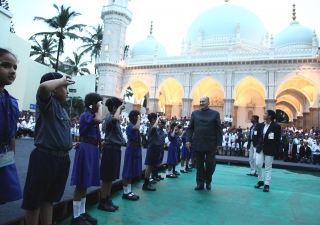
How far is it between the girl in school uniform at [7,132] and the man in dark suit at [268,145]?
196 inches

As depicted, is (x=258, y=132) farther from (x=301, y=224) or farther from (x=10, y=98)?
(x=10, y=98)

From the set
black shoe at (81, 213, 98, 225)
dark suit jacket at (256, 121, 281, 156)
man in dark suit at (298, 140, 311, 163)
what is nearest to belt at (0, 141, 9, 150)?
black shoe at (81, 213, 98, 225)

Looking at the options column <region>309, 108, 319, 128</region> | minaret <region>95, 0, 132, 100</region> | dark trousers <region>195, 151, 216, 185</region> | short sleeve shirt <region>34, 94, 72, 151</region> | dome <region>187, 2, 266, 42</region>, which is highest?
dome <region>187, 2, 266, 42</region>

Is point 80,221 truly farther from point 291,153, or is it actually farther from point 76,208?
point 291,153

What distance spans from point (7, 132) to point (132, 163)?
2523mm

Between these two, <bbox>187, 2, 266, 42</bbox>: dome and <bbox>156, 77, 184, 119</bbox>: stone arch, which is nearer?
<bbox>187, 2, 266, 42</bbox>: dome

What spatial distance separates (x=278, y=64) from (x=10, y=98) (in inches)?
1017

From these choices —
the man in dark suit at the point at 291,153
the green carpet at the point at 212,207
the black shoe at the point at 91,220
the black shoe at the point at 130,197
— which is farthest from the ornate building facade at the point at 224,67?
the black shoe at the point at 91,220

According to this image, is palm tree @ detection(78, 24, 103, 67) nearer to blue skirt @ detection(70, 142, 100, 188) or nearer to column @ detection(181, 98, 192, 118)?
column @ detection(181, 98, 192, 118)

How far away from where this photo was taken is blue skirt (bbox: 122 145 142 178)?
4285 millimetres

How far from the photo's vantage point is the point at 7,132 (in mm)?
2100

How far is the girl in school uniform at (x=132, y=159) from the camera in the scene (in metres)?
4.28

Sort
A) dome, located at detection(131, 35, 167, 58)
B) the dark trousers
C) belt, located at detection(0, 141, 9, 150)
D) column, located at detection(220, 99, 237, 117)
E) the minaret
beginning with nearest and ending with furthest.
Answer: belt, located at detection(0, 141, 9, 150) < the dark trousers < column, located at detection(220, 99, 237, 117) < the minaret < dome, located at detection(131, 35, 167, 58)

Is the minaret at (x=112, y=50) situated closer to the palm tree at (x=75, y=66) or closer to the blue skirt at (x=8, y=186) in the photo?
the palm tree at (x=75, y=66)
